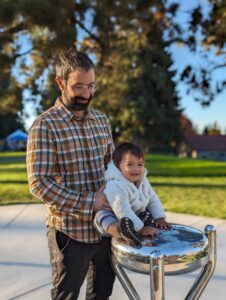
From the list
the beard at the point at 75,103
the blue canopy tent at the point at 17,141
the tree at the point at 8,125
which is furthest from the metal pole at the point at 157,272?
the tree at the point at 8,125

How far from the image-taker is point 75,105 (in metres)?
1.93

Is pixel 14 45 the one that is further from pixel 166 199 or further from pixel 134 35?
pixel 166 199

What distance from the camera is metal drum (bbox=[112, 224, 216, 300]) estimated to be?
Answer: 1.61 metres

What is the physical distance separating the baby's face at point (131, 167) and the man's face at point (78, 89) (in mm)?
318

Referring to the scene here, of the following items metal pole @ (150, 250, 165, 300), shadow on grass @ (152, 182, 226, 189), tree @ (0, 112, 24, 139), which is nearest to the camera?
metal pole @ (150, 250, 165, 300)

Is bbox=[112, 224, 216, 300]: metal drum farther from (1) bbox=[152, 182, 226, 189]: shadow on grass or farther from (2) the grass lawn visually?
(1) bbox=[152, 182, 226, 189]: shadow on grass

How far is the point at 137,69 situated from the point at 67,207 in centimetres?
1813

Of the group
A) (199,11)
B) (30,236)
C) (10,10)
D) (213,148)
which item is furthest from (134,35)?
(213,148)

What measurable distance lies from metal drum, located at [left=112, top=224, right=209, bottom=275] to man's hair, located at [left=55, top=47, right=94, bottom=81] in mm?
772

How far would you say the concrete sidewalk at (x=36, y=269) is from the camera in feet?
10.4

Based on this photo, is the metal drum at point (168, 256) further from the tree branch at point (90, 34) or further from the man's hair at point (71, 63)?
the tree branch at point (90, 34)

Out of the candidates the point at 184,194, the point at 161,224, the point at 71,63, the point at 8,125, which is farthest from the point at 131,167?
the point at 8,125

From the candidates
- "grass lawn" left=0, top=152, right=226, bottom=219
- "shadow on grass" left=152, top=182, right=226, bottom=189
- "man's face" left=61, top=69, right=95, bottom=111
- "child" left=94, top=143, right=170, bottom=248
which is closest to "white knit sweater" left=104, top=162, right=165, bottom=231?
"child" left=94, top=143, right=170, bottom=248

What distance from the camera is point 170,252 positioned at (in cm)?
169
